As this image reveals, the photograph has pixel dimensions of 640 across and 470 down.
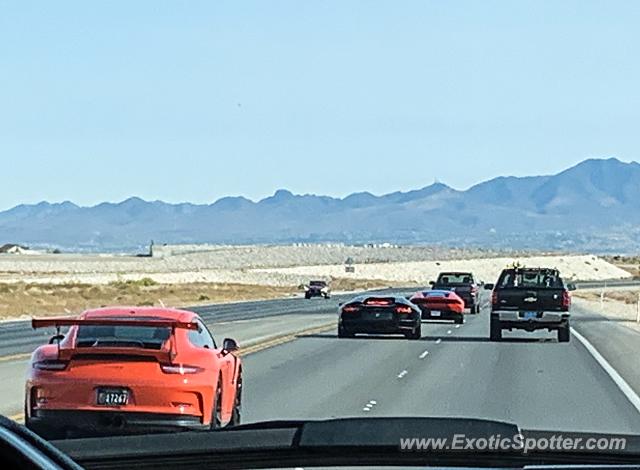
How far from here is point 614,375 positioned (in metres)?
26.3

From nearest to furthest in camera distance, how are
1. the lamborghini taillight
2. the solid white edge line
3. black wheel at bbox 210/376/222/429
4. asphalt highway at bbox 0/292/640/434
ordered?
black wheel at bbox 210/376/222/429, asphalt highway at bbox 0/292/640/434, the solid white edge line, the lamborghini taillight

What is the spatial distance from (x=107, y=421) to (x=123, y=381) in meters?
0.46

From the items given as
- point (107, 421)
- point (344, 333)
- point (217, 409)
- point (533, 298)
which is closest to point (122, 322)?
point (107, 421)

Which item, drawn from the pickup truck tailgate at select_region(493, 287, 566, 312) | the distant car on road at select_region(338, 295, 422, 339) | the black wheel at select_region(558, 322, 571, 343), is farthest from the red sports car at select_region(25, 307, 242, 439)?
the black wheel at select_region(558, 322, 571, 343)

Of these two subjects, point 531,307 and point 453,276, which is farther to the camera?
point 453,276

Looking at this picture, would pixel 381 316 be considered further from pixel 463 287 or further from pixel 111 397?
pixel 111 397

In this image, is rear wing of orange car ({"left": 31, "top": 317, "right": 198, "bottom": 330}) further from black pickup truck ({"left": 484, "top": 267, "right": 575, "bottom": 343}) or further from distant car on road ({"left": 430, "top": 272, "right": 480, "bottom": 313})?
distant car on road ({"left": 430, "top": 272, "right": 480, "bottom": 313})

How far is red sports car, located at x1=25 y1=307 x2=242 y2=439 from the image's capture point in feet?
48.5

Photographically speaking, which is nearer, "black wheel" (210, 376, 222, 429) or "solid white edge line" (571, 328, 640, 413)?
"black wheel" (210, 376, 222, 429)

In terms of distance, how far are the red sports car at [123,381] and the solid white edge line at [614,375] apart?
7.11 metres

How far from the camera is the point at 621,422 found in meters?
18.0

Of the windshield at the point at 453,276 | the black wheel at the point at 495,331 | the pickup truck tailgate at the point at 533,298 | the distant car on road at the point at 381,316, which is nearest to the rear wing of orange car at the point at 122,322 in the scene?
the pickup truck tailgate at the point at 533,298

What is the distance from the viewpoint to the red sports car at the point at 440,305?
48750 mm

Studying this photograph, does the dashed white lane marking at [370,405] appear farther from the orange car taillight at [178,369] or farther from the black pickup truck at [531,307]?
the black pickup truck at [531,307]
